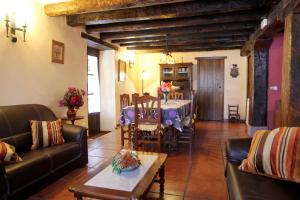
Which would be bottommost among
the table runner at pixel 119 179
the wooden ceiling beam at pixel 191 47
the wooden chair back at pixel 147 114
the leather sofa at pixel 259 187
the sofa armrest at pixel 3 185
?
the sofa armrest at pixel 3 185

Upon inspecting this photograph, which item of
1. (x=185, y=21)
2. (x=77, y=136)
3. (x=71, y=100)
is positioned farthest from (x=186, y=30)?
(x=77, y=136)

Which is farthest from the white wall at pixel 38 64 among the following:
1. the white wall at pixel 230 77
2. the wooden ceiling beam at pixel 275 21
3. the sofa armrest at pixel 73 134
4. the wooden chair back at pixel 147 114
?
the white wall at pixel 230 77

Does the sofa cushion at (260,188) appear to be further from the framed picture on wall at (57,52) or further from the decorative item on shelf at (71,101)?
the framed picture on wall at (57,52)

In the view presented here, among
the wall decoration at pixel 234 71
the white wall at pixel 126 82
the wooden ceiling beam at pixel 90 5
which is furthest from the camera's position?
the wall decoration at pixel 234 71

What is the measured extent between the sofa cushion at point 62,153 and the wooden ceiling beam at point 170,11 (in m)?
2.13

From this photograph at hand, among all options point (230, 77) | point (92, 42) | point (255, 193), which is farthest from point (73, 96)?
point (230, 77)

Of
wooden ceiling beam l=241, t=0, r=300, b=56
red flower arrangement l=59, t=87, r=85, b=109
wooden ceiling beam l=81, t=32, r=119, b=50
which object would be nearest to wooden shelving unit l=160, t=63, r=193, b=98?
wooden ceiling beam l=81, t=32, r=119, b=50

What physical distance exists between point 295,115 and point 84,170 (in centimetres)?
272

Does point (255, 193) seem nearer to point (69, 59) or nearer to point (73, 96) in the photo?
point (73, 96)

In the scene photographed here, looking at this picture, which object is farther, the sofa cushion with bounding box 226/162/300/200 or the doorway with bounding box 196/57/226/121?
the doorway with bounding box 196/57/226/121

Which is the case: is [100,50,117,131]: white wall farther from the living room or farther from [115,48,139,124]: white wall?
[115,48,139,124]: white wall

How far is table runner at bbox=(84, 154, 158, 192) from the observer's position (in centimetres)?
166

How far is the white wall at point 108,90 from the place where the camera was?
590 centimetres

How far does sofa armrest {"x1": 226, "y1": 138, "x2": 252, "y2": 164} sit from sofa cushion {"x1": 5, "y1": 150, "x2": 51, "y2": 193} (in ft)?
6.29
